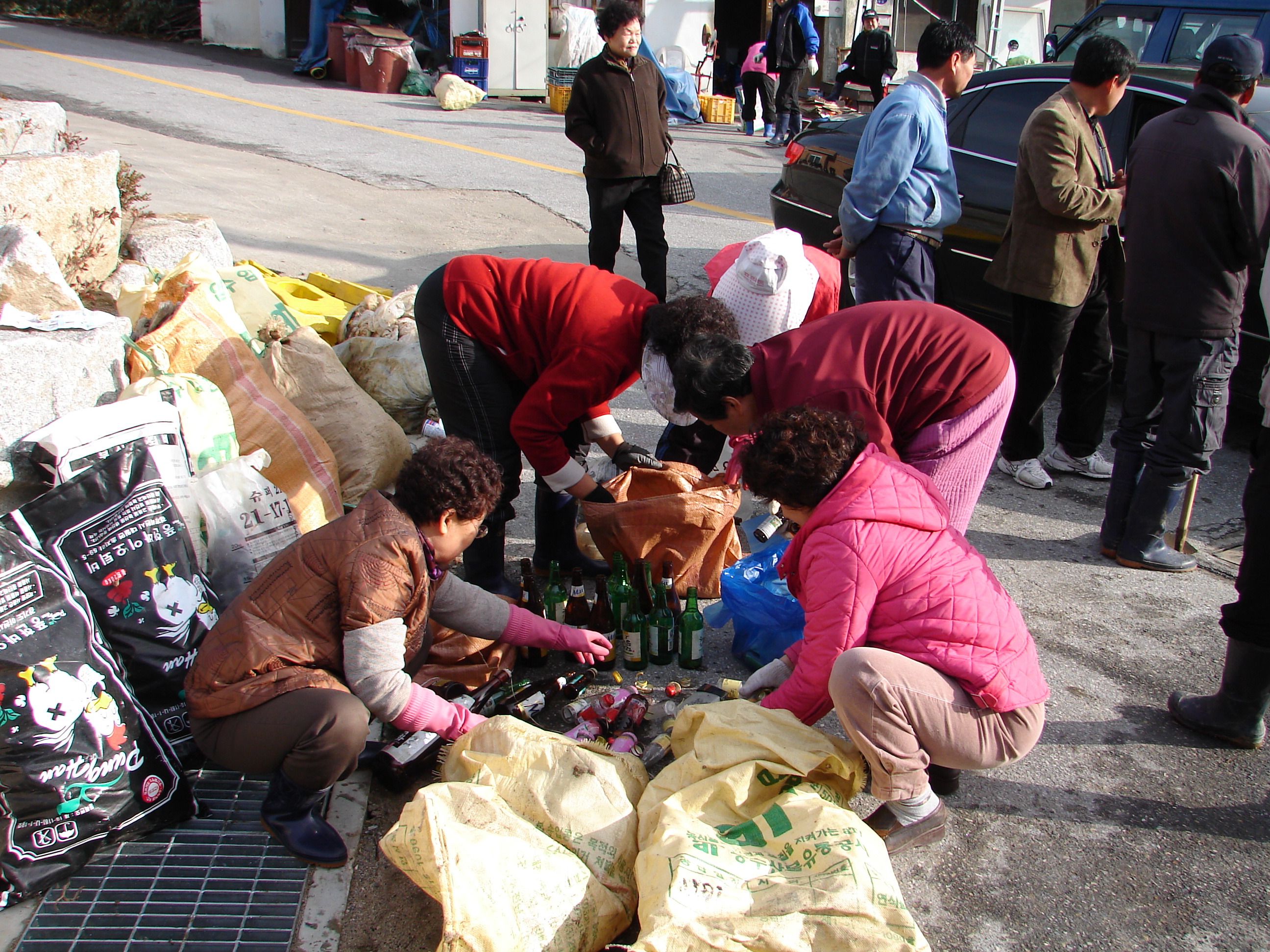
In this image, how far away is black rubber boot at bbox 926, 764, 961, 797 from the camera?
2746mm

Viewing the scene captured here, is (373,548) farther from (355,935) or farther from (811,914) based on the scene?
(811,914)

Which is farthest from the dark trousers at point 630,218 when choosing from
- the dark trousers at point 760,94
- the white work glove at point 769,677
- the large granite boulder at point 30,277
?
the dark trousers at point 760,94

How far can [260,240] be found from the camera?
6961 mm

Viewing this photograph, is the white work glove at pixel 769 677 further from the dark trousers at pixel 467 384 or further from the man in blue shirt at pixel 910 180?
the man in blue shirt at pixel 910 180

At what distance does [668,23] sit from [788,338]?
15850 mm

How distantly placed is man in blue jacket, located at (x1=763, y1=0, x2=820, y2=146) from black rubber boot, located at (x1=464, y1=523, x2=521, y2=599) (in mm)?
10725

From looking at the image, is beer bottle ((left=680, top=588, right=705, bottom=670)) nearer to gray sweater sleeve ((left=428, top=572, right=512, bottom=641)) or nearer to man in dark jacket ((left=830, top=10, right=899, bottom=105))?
gray sweater sleeve ((left=428, top=572, right=512, bottom=641))

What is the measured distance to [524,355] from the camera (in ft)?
10.6

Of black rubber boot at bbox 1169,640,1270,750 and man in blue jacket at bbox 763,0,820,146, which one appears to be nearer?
black rubber boot at bbox 1169,640,1270,750

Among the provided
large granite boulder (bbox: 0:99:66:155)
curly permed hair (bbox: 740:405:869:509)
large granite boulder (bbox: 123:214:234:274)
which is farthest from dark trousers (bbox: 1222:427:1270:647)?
large granite boulder (bbox: 0:99:66:155)

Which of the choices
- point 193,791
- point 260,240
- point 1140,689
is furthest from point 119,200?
point 1140,689

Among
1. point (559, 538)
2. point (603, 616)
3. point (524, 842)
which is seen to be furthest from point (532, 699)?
point (559, 538)

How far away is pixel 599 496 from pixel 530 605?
0.48 m

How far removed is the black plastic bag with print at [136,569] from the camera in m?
2.54
